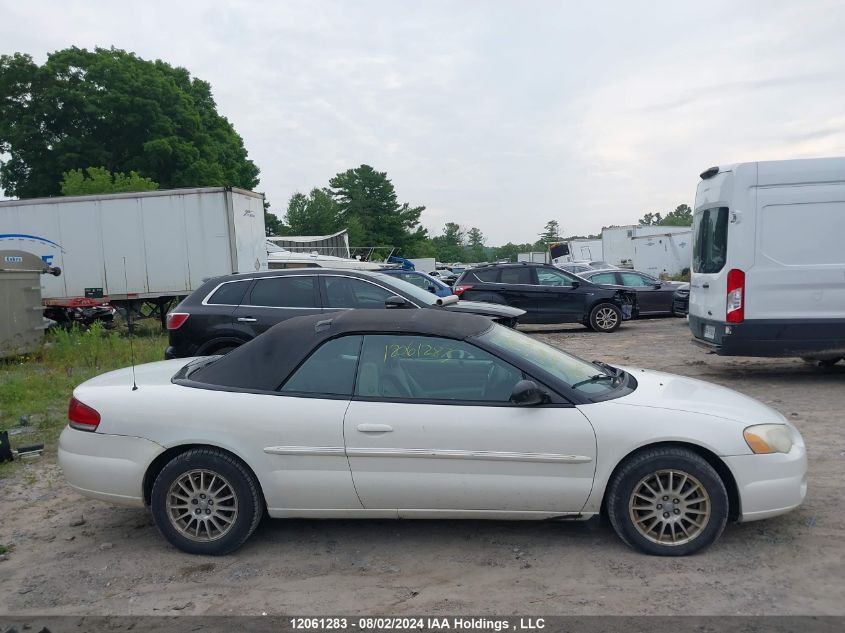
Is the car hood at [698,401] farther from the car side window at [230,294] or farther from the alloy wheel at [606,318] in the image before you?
the alloy wheel at [606,318]

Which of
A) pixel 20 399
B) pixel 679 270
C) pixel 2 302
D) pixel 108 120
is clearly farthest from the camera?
pixel 108 120

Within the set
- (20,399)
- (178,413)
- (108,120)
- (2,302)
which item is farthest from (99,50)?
(178,413)

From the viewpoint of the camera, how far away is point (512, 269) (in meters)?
16.1

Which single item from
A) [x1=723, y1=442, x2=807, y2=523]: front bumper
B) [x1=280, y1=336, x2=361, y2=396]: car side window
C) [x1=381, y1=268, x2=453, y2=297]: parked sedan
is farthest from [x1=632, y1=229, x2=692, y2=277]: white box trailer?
[x1=280, y1=336, x2=361, y2=396]: car side window

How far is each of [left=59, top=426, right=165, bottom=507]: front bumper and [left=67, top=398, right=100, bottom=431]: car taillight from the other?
0.04 meters

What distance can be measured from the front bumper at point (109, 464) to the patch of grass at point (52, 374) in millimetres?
2171

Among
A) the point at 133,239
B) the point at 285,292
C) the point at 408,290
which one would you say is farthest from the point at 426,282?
the point at 285,292

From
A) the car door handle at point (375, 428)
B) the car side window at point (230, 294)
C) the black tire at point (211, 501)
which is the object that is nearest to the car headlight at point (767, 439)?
the car door handle at point (375, 428)

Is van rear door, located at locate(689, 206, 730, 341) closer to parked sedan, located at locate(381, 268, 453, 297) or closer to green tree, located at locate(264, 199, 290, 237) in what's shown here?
parked sedan, located at locate(381, 268, 453, 297)

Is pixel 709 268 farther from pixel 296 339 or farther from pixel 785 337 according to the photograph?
pixel 296 339

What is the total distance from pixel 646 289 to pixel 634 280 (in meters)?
0.39

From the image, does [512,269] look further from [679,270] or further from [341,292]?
[679,270]

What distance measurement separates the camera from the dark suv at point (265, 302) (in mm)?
8438

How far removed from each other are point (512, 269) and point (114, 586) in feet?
43.1
